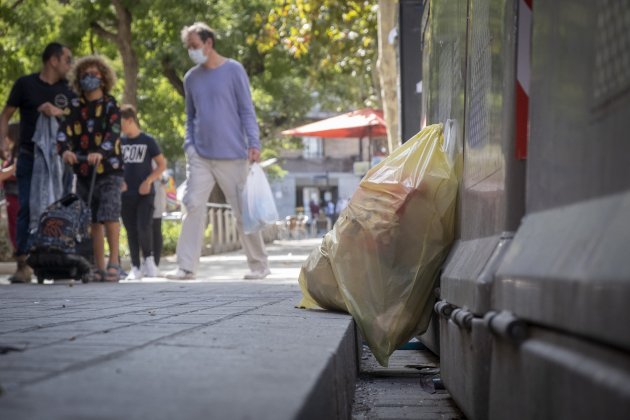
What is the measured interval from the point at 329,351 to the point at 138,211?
8.71 m

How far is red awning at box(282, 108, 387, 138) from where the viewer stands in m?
21.6

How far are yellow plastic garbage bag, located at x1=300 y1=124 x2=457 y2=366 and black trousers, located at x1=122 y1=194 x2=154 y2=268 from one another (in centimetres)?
710

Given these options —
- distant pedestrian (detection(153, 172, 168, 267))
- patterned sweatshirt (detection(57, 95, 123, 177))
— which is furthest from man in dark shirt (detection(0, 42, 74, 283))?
distant pedestrian (detection(153, 172, 168, 267))

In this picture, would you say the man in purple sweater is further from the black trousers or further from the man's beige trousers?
the black trousers

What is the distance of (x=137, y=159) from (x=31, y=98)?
205 centimetres

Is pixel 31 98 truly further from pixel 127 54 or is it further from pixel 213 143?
pixel 127 54

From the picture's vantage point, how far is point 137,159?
11.5 m

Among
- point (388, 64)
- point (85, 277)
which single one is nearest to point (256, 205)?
point (85, 277)

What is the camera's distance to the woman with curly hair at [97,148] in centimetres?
945

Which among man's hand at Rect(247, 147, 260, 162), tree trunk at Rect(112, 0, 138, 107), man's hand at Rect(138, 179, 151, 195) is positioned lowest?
man's hand at Rect(138, 179, 151, 195)

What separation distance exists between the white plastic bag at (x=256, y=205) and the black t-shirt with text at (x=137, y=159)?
2.15 m

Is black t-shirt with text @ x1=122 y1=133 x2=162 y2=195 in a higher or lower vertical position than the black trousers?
higher

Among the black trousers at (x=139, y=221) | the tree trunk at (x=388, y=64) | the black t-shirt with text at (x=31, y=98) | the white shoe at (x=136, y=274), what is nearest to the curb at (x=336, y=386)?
the black t-shirt with text at (x=31, y=98)

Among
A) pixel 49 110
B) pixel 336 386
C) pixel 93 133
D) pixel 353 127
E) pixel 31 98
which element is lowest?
pixel 336 386
